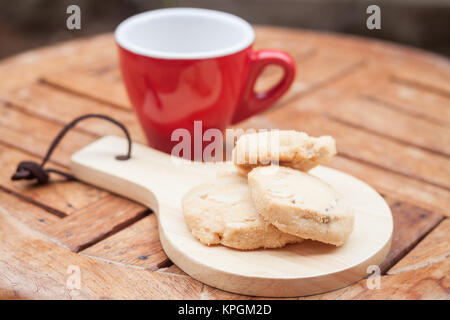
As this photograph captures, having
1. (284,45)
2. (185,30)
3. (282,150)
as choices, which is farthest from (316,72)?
(282,150)

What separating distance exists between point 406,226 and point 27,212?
52 cm

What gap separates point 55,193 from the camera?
2.52 feet

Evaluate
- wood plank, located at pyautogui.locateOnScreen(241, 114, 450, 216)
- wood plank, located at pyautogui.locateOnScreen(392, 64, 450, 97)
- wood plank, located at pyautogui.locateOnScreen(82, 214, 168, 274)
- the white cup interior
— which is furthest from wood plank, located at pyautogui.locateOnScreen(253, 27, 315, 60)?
wood plank, located at pyautogui.locateOnScreen(82, 214, 168, 274)

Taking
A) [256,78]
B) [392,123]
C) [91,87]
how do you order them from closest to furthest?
1. [256,78]
2. [392,123]
3. [91,87]

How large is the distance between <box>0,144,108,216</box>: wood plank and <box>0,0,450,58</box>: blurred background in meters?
1.99

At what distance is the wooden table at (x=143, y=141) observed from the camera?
23.3 inches

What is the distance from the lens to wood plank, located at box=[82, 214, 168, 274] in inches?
24.6

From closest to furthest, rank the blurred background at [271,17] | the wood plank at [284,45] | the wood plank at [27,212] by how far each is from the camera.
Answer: the wood plank at [27,212], the wood plank at [284,45], the blurred background at [271,17]

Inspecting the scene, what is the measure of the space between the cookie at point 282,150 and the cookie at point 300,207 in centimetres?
3

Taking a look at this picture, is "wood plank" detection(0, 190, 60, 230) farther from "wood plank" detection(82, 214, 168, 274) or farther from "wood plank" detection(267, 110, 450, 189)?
"wood plank" detection(267, 110, 450, 189)

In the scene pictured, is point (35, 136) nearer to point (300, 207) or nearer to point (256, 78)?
point (256, 78)

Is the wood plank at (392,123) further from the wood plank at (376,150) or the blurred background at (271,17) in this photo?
the blurred background at (271,17)

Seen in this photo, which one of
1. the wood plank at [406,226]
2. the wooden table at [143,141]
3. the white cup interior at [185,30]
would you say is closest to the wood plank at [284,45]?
the wooden table at [143,141]
